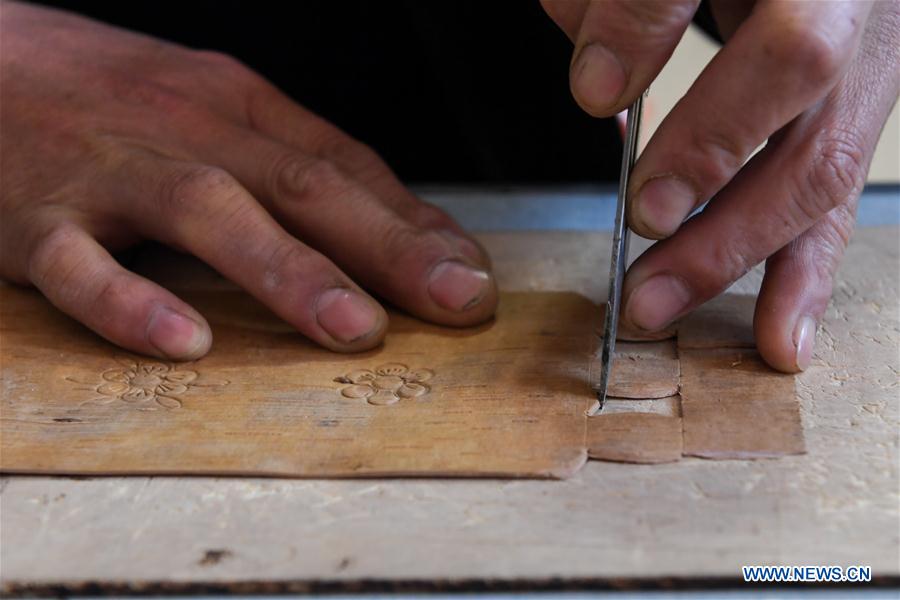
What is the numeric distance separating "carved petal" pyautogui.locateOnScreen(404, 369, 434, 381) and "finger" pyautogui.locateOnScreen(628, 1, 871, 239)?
0.79 feet

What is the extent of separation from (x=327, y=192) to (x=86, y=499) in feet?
1.49

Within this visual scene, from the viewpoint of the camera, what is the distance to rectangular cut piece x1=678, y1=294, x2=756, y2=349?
92cm

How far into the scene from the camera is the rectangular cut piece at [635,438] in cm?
76

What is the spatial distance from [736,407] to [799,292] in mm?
162

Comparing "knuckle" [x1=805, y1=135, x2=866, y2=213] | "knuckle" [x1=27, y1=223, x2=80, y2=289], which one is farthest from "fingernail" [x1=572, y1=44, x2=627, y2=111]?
"knuckle" [x1=27, y1=223, x2=80, y2=289]

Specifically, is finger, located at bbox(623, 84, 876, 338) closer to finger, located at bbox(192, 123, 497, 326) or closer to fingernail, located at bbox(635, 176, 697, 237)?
fingernail, located at bbox(635, 176, 697, 237)

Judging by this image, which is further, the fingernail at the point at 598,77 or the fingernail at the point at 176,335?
the fingernail at the point at 176,335

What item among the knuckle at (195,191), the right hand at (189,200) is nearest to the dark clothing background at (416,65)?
the right hand at (189,200)

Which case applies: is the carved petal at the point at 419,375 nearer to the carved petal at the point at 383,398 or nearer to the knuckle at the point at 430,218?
the carved petal at the point at 383,398

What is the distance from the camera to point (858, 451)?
0.75m

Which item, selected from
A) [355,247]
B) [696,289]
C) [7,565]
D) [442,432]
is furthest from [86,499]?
[696,289]

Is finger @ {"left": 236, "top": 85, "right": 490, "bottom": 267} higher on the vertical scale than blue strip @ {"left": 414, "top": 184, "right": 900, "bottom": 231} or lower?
higher

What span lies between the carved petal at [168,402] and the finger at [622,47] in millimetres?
454

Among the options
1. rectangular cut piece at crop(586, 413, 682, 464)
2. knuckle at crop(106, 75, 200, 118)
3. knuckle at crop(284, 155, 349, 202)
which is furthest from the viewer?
knuckle at crop(106, 75, 200, 118)
